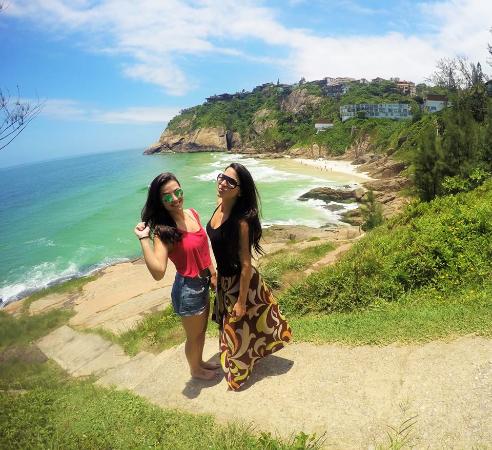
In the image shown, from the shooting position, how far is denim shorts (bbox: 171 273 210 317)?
136 inches

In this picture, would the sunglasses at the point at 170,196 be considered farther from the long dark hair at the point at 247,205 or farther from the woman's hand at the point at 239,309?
the woman's hand at the point at 239,309

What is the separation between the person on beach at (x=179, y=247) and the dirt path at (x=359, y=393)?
785 mm

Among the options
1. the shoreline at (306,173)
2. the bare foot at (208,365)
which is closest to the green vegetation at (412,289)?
the bare foot at (208,365)

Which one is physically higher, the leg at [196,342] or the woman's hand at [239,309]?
the woman's hand at [239,309]

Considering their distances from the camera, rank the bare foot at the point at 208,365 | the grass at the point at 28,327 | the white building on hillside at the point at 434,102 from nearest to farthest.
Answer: the bare foot at the point at 208,365
the grass at the point at 28,327
the white building on hillside at the point at 434,102

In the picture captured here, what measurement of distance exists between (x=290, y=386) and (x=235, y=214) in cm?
Result: 175

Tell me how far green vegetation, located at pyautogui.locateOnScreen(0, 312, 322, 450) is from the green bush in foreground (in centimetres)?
296

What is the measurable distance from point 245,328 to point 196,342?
0.60m

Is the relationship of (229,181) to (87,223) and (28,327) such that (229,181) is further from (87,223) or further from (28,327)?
(87,223)

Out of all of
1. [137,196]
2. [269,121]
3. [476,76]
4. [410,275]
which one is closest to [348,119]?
[269,121]

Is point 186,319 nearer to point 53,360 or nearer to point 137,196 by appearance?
point 53,360

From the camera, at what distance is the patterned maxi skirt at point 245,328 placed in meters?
3.57

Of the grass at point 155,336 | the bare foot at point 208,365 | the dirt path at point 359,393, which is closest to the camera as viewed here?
the dirt path at point 359,393

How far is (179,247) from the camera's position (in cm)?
334
